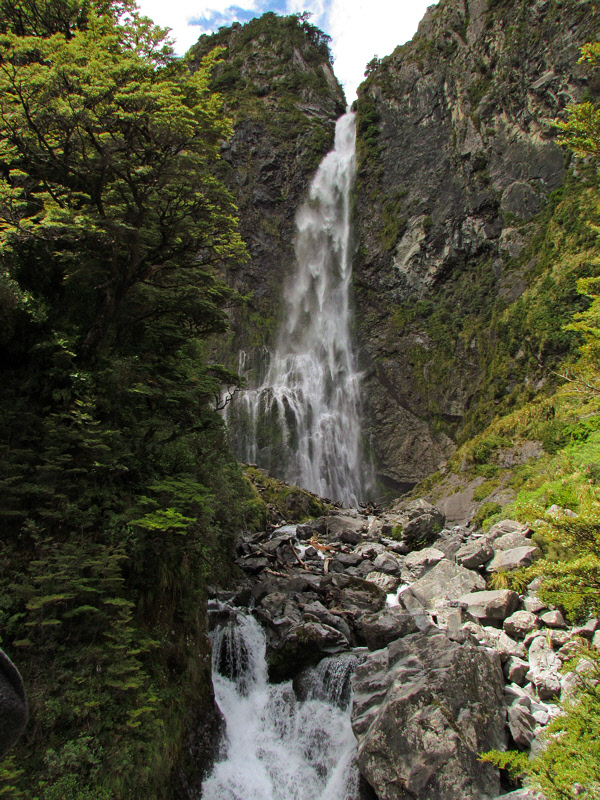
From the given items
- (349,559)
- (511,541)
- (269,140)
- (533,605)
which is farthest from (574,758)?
(269,140)

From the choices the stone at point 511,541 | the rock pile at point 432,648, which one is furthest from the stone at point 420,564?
the stone at point 511,541

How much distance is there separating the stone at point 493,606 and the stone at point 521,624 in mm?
271

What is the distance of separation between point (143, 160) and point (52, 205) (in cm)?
205

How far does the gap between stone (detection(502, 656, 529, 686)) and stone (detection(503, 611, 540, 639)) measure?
536 millimetres

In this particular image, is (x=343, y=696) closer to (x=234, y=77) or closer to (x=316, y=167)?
(x=316, y=167)

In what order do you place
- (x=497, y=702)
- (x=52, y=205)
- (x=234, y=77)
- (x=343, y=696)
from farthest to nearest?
(x=234, y=77)
(x=343, y=696)
(x=52, y=205)
(x=497, y=702)

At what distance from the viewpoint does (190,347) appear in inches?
388

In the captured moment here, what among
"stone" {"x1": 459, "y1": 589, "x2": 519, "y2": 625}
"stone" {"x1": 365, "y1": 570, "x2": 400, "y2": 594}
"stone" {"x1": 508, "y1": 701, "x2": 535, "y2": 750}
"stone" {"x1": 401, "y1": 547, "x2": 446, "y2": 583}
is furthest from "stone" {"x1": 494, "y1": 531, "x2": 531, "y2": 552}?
"stone" {"x1": 508, "y1": 701, "x2": 535, "y2": 750}

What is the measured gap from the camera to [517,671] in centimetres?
572

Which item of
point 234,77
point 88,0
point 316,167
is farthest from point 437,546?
point 234,77

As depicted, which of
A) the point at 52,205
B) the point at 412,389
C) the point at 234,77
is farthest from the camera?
the point at 234,77

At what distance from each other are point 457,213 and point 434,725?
28.1 m

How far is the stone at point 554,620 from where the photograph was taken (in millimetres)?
6016

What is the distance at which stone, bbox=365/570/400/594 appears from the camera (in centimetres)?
1037
